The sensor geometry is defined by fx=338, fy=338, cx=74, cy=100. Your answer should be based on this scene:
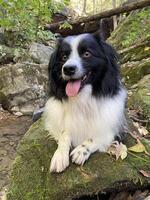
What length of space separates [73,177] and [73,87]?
0.74m

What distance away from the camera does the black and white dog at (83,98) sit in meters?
2.79

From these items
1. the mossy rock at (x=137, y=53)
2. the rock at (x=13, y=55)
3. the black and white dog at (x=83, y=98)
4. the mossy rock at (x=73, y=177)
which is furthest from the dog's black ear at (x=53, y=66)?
the rock at (x=13, y=55)

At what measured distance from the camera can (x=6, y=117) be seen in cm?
715

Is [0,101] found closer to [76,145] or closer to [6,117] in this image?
[6,117]

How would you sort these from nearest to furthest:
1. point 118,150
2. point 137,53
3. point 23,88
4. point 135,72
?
point 118,150 → point 135,72 → point 137,53 → point 23,88

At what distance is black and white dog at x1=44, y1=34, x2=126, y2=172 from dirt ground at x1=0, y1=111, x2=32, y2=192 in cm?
159

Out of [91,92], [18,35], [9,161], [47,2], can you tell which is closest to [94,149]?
[91,92]

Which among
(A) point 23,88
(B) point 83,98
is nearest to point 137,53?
(A) point 23,88

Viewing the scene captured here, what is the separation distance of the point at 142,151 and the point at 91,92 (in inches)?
28.5

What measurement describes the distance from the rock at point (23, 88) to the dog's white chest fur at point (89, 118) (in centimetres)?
438

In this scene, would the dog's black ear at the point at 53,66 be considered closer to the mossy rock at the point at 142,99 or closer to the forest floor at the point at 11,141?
the forest floor at the point at 11,141

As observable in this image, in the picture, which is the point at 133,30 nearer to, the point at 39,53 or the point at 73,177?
the point at 39,53

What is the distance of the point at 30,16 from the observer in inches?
384

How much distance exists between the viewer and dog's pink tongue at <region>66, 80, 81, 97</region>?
2.82 m
